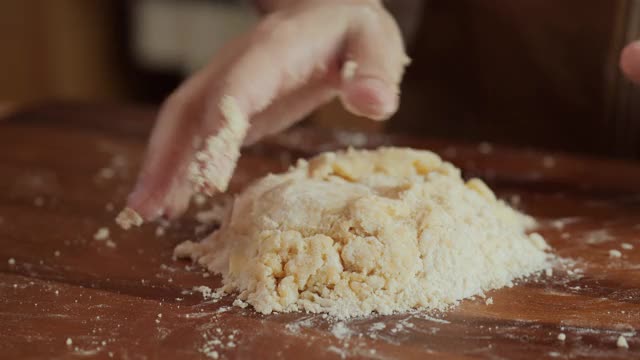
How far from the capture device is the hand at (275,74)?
3.24 ft

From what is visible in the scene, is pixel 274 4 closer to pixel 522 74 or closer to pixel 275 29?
pixel 275 29

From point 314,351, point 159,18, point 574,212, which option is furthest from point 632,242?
point 159,18

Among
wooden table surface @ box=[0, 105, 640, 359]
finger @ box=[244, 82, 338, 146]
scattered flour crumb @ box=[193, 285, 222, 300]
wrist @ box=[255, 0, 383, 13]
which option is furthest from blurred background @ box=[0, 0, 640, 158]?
scattered flour crumb @ box=[193, 285, 222, 300]

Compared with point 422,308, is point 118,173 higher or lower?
higher

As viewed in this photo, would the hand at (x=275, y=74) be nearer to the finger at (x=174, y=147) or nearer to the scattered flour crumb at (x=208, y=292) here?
the finger at (x=174, y=147)

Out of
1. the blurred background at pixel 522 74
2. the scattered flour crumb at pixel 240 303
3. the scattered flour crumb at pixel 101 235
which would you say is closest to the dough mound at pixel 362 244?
the scattered flour crumb at pixel 240 303

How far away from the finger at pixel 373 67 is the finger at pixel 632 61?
25 cm

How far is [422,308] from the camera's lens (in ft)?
2.81

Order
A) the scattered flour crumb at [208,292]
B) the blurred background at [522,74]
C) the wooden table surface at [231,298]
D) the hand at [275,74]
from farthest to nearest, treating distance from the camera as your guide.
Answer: the blurred background at [522,74] → the hand at [275,74] → the scattered flour crumb at [208,292] → the wooden table surface at [231,298]

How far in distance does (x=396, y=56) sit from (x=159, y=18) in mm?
2428

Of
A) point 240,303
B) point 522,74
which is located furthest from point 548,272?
point 522,74

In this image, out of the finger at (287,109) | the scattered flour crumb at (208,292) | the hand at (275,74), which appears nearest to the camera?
the scattered flour crumb at (208,292)

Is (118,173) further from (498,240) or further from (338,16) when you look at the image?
(498,240)

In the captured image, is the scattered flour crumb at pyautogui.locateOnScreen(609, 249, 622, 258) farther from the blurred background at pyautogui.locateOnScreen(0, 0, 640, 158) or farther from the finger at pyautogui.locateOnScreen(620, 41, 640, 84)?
the blurred background at pyautogui.locateOnScreen(0, 0, 640, 158)
